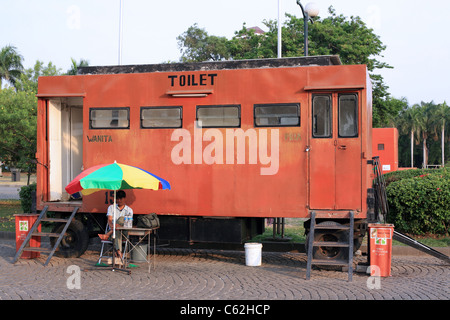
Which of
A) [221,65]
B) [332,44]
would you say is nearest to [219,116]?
[221,65]

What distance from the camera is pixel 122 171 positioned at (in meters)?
9.51

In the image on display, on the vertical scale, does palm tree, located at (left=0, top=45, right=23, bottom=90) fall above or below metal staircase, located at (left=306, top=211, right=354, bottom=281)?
above

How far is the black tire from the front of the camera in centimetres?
1003

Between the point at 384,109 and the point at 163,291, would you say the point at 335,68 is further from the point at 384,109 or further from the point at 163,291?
the point at 384,109

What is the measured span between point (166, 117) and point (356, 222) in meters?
4.22

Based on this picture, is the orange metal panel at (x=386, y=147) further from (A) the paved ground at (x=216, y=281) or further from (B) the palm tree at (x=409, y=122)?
(B) the palm tree at (x=409, y=122)

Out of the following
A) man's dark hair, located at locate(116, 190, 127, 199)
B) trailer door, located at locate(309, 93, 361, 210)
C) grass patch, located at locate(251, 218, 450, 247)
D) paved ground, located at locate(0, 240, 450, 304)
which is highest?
trailer door, located at locate(309, 93, 361, 210)

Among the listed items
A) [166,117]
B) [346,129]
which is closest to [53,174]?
[166,117]

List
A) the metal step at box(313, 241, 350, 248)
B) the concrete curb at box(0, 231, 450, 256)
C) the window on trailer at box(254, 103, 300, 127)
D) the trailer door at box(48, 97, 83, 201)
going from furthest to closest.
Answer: the trailer door at box(48, 97, 83, 201)
the concrete curb at box(0, 231, 450, 256)
the window on trailer at box(254, 103, 300, 127)
the metal step at box(313, 241, 350, 248)

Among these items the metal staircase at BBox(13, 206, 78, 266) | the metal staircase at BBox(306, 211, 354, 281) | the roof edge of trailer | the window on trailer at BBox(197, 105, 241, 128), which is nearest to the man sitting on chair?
the metal staircase at BBox(13, 206, 78, 266)

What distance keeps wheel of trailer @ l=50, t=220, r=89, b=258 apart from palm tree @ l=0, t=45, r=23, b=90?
Result: 5504 cm

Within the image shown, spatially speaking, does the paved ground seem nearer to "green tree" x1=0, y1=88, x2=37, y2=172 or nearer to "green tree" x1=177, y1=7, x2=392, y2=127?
"green tree" x1=0, y1=88, x2=37, y2=172

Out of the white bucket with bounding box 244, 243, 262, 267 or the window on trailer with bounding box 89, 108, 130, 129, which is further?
the window on trailer with bounding box 89, 108, 130, 129

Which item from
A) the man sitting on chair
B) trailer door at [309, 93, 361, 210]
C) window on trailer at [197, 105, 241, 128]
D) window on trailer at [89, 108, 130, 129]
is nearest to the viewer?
trailer door at [309, 93, 361, 210]
